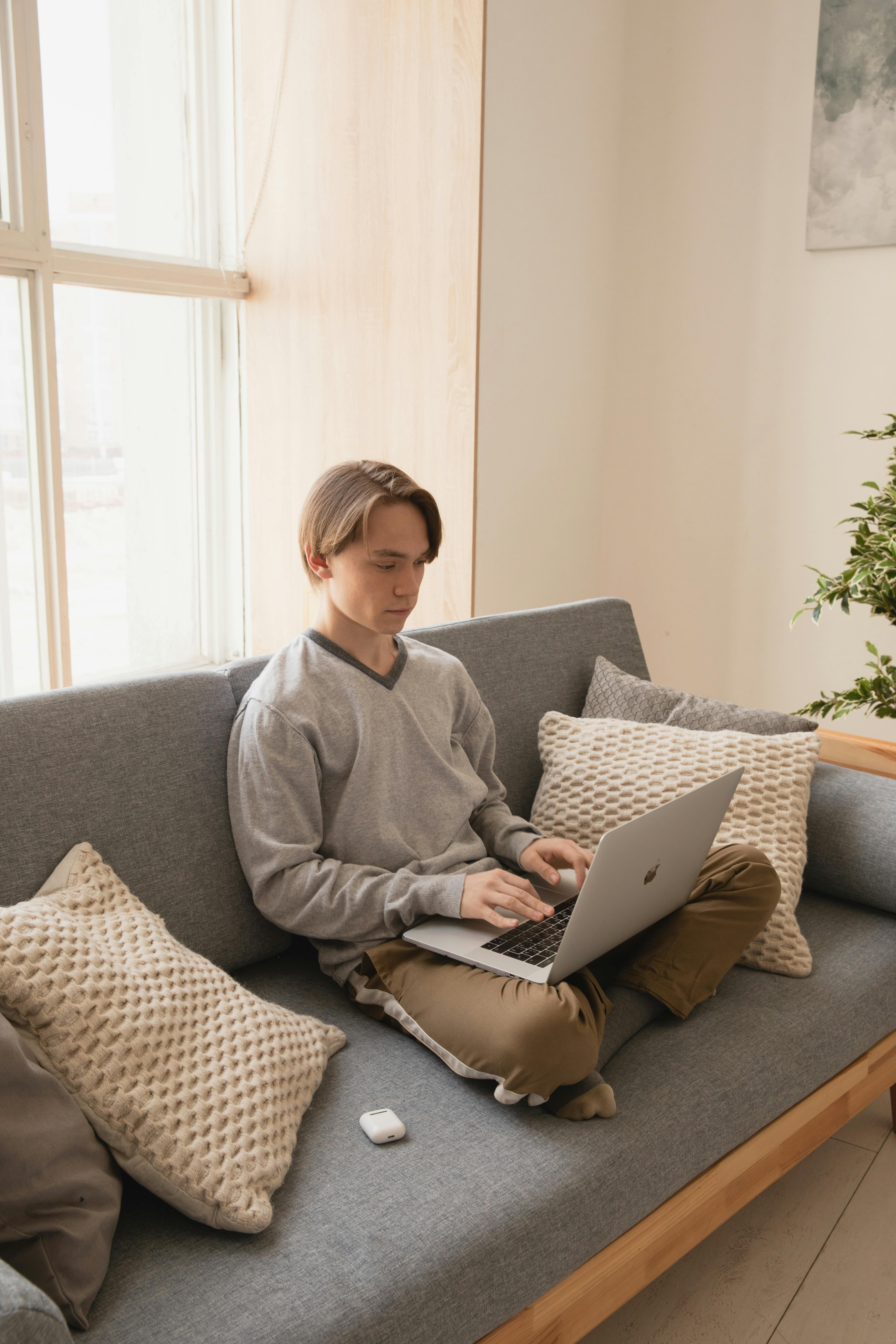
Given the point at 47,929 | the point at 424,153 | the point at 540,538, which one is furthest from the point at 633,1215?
the point at 424,153

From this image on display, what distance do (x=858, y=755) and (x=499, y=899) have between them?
945 mm

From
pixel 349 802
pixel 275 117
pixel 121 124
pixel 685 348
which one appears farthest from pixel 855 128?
pixel 349 802

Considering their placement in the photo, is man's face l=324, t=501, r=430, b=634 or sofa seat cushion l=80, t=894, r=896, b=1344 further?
man's face l=324, t=501, r=430, b=634

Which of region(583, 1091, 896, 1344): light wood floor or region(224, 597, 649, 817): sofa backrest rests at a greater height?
region(224, 597, 649, 817): sofa backrest

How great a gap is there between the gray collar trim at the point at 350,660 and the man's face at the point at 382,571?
5cm

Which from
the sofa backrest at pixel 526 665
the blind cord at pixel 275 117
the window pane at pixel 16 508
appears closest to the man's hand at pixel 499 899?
the sofa backrest at pixel 526 665

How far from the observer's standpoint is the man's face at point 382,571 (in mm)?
1458

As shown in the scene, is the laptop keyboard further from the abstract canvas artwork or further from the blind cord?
the blind cord

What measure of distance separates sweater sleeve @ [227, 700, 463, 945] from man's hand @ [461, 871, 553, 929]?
0.03 m

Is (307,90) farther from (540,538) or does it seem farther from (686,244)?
(540,538)

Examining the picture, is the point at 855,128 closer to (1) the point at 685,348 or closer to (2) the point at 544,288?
(1) the point at 685,348

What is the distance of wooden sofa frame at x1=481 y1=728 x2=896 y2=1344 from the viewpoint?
1105 mm

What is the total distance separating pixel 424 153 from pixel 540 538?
3.29 feet

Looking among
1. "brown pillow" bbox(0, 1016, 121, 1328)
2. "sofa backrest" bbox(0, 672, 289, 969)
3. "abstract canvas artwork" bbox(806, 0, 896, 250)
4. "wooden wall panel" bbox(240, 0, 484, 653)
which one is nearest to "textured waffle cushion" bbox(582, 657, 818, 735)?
"sofa backrest" bbox(0, 672, 289, 969)
